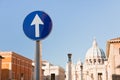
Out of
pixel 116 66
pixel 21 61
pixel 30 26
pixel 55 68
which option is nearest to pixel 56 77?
pixel 55 68

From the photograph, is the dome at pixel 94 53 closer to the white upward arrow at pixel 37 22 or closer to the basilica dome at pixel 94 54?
the basilica dome at pixel 94 54

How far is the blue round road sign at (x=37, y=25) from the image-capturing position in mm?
5691

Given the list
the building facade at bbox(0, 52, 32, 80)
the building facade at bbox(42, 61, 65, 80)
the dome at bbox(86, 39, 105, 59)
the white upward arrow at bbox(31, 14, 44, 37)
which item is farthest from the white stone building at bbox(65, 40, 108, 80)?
the white upward arrow at bbox(31, 14, 44, 37)

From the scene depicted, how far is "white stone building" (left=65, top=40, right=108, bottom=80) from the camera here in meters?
120

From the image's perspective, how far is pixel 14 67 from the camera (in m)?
63.3

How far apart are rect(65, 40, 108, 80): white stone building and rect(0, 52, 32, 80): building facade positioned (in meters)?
48.0

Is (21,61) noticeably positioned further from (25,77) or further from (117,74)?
(117,74)

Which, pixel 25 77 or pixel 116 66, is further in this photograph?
pixel 25 77

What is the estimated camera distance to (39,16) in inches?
227

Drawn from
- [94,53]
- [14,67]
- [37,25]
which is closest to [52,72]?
[94,53]

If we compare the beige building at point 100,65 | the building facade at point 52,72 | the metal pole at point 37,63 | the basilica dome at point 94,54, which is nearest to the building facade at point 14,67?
the beige building at point 100,65

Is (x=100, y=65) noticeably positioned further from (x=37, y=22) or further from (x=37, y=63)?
(x=37, y=63)

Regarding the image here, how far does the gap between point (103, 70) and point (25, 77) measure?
53.5 metres

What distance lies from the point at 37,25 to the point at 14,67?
58.1m
